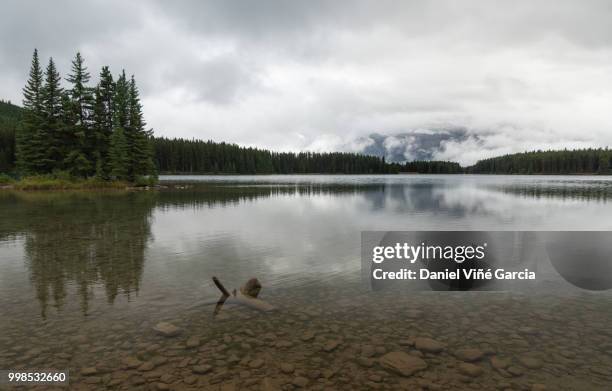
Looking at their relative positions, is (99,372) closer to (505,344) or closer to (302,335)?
(302,335)

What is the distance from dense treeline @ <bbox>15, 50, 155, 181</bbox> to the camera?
6719cm

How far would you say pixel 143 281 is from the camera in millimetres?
13297

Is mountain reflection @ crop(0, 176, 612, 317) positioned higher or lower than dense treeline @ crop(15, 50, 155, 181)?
lower

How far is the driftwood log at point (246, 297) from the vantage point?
35.4ft

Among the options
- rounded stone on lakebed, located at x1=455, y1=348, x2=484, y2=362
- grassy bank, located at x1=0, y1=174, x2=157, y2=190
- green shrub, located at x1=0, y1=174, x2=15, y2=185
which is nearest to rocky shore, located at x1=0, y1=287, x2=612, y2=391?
rounded stone on lakebed, located at x1=455, y1=348, x2=484, y2=362

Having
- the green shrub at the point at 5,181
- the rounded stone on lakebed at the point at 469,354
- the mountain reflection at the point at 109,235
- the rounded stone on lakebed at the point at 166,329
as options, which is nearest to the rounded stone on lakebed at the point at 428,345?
the rounded stone on lakebed at the point at 469,354

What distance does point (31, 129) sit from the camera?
221 feet

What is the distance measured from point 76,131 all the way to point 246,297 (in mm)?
73410

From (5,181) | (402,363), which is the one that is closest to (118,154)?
(5,181)

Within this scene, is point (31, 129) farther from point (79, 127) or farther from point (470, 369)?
Result: point (470, 369)

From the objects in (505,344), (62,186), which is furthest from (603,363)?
(62,186)

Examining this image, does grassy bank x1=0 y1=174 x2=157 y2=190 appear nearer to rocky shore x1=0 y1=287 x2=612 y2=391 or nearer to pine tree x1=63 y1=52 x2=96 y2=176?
pine tree x1=63 y1=52 x2=96 y2=176

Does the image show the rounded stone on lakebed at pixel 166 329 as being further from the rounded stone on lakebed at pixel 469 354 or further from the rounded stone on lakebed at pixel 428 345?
the rounded stone on lakebed at pixel 469 354

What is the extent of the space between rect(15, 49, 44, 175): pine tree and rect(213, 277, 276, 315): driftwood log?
2808 inches
